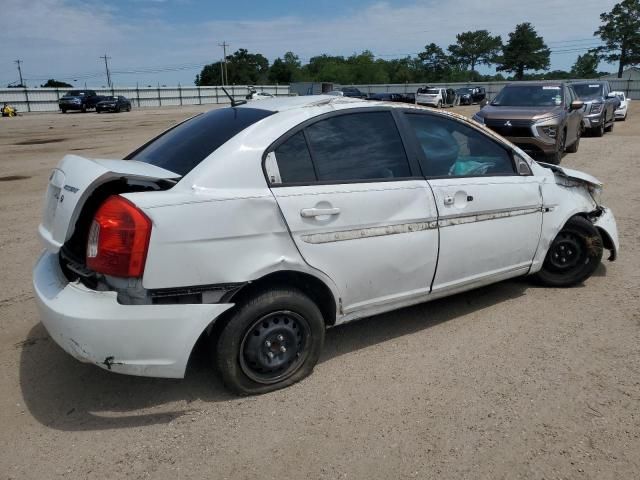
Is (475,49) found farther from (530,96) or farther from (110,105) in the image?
(530,96)

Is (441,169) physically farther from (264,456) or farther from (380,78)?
(380,78)

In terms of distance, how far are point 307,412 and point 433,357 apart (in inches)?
39.7

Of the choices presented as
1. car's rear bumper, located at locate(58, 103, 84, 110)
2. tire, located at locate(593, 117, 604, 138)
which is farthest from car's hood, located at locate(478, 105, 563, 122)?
car's rear bumper, located at locate(58, 103, 84, 110)

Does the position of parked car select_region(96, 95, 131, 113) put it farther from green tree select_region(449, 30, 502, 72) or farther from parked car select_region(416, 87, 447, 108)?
green tree select_region(449, 30, 502, 72)

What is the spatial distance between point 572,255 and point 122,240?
370 cm

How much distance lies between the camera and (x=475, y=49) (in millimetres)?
113562

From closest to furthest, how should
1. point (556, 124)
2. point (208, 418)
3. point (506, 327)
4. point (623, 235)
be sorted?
point (208, 418) < point (506, 327) < point (623, 235) < point (556, 124)

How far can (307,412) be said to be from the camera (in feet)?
9.68

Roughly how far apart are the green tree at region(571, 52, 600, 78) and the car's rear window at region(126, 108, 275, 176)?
95366 mm

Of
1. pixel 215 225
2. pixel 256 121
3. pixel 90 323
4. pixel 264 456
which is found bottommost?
pixel 264 456

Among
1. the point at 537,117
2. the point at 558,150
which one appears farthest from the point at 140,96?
the point at 558,150

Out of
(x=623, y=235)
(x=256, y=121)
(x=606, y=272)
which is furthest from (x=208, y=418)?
(x=623, y=235)

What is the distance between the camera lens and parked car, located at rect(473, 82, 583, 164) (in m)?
10.5

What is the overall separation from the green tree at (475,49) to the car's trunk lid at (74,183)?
121 meters
